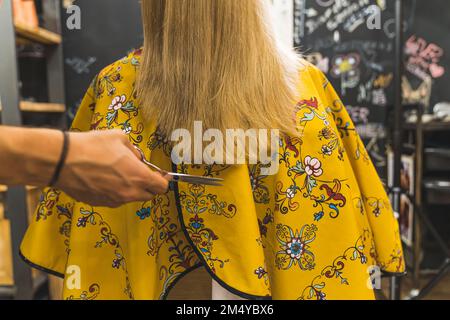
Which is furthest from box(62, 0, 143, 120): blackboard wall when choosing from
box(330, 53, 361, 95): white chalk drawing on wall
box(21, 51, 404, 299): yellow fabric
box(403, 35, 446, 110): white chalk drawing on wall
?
box(403, 35, 446, 110): white chalk drawing on wall

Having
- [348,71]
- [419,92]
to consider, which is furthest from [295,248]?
[419,92]

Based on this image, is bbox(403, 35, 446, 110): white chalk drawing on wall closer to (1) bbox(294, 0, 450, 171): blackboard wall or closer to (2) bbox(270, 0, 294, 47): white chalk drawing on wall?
(1) bbox(294, 0, 450, 171): blackboard wall

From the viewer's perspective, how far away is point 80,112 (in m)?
0.90

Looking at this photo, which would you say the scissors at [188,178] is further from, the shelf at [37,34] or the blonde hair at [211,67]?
the shelf at [37,34]

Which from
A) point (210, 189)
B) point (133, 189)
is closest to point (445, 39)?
point (210, 189)

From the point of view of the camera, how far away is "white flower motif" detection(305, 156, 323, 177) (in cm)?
80

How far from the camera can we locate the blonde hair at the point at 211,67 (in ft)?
2.47

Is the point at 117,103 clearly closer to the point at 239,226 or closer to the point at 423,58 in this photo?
the point at 239,226

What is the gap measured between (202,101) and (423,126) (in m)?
1.62

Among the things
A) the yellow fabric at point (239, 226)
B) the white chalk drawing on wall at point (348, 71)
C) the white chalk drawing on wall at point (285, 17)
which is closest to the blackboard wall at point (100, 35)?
the yellow fabric at point (239, 226)

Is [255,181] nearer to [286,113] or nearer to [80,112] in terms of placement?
[286,113]

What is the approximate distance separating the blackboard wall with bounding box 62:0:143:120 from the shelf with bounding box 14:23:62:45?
264 mm

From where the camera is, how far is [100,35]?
1033 mm

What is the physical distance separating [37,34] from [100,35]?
592mm
